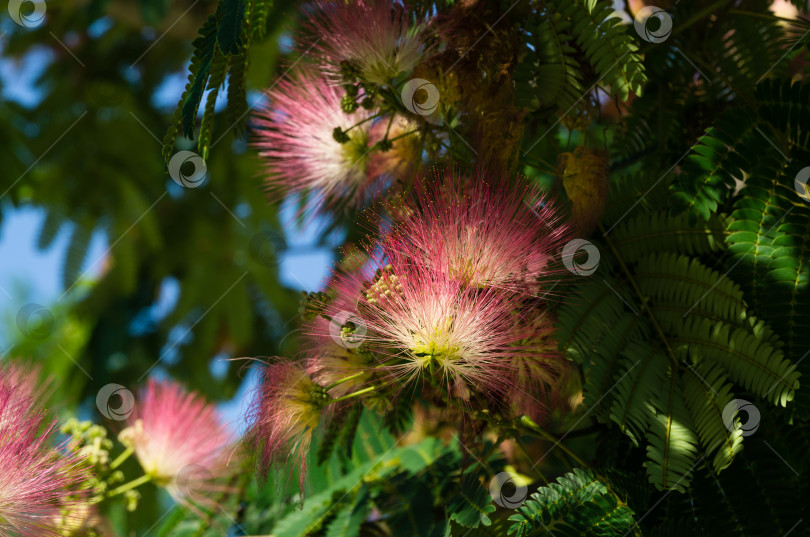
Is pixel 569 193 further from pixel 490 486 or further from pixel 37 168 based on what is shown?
pixel 37 168

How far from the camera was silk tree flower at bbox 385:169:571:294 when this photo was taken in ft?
4.12

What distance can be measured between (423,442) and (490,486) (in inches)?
21.2

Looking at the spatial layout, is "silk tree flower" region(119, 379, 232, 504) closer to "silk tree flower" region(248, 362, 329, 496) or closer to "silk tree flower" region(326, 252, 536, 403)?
"silk tree flower" region(248, 362, 329, 496)

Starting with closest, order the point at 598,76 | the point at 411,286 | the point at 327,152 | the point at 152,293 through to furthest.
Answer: the point at 411,286, the point at 598,76, the point at 327,152, the point at 152,293

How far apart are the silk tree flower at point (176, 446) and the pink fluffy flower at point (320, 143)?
0.74m

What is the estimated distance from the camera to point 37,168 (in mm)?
4375

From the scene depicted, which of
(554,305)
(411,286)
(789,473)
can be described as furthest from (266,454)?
(789,473)

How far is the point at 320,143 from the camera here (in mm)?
1671

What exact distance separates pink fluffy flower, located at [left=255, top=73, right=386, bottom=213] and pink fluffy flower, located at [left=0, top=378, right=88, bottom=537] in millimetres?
684

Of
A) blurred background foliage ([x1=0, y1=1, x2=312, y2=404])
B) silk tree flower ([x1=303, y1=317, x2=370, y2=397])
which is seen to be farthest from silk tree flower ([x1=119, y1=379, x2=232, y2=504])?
blurred background foliage ([x1=0, y1=1, x2=312, y2=404])

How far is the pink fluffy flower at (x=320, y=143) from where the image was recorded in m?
1.66

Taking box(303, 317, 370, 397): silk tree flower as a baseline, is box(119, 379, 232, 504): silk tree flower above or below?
below

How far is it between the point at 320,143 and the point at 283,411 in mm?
606

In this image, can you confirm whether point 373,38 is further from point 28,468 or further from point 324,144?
point 28,468
